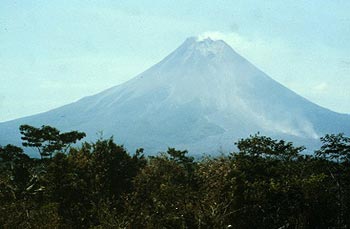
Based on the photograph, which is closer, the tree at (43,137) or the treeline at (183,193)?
the treeline at (183,193)

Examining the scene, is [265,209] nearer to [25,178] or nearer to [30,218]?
[30,218]

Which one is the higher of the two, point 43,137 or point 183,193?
point 43,137

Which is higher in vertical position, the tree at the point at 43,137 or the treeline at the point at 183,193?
the tree at the point at 43,137

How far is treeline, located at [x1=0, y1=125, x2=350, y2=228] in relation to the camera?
20812 mm

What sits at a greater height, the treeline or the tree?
the tree

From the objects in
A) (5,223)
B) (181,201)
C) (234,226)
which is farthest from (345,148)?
(5,223)

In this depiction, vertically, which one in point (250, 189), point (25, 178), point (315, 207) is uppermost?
point (25, 178)

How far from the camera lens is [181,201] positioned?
21.7 m

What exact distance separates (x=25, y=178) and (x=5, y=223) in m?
19.7

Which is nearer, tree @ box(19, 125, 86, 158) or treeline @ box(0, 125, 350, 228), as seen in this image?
treeline @ box(0, 125, 350, 228)

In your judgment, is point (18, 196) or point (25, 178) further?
point (25, 178)

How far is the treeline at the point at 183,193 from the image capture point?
20.8 m

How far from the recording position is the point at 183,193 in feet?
79.2

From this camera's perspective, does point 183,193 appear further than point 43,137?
No
